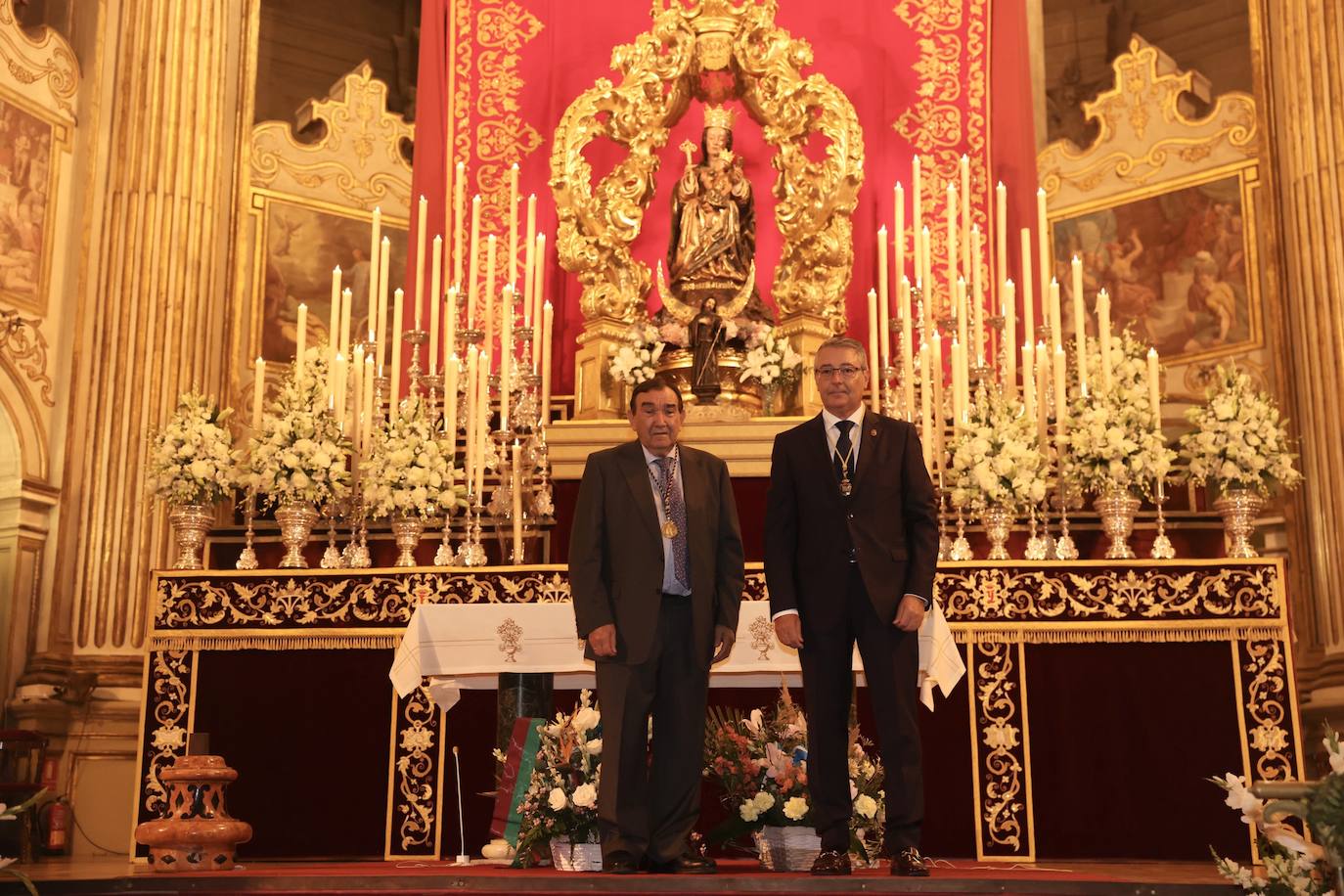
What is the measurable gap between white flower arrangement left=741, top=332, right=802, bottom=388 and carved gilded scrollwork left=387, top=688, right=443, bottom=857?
254 centimetres

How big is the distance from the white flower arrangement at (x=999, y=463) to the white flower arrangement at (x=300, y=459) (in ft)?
9.22

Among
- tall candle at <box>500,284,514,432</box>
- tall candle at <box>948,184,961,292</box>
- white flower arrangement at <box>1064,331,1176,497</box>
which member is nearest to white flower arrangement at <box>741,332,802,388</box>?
tall candle at <box>948,184,961,292</box>

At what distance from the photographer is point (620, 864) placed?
4.58m

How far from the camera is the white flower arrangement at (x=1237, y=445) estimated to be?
21.5 ft

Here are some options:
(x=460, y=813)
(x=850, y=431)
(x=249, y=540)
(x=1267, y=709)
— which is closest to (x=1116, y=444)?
(x=1267, y=709)

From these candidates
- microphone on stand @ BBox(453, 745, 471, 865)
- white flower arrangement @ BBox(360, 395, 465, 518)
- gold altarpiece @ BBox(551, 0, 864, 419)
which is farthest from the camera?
gold altarpiece @ BBox(551, 0, 864, 419)

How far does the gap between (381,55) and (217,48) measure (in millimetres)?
1894

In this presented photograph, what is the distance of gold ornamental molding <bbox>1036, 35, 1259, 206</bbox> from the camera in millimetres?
10672

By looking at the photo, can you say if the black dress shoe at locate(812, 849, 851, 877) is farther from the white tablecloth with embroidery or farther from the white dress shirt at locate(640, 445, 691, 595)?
the white tablecloth with embroidery

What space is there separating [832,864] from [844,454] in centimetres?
125

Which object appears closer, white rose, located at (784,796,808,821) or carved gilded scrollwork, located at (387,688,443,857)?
white rose, located at (784,796,808,821)

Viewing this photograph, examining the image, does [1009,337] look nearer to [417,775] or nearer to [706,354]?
[706,354]

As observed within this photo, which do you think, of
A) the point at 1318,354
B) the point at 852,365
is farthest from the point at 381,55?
the point at 852,365

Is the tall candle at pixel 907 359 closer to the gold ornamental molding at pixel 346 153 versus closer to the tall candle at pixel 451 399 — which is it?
the tall candle at pixel 451 399
